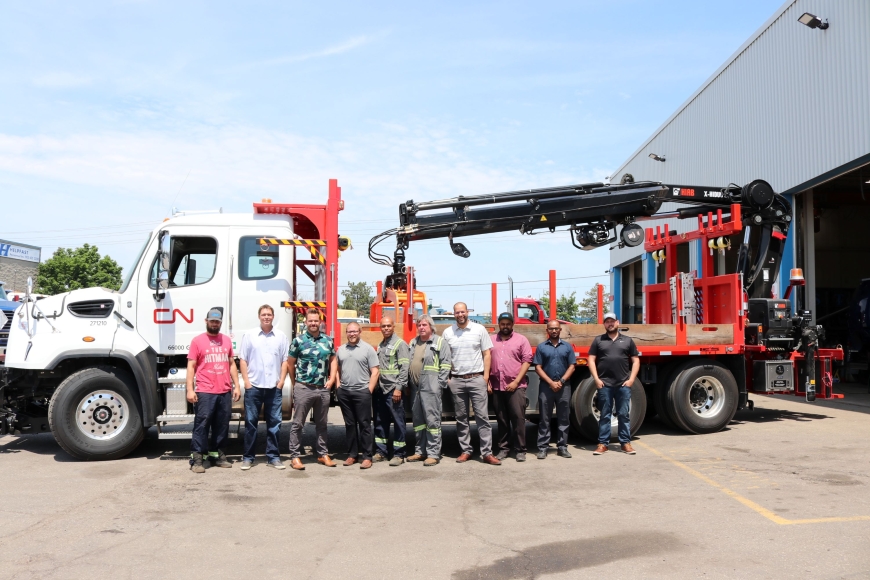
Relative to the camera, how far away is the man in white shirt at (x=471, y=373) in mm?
8242

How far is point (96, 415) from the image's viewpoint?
27.0 ft

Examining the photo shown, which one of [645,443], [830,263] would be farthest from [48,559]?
[830,263]

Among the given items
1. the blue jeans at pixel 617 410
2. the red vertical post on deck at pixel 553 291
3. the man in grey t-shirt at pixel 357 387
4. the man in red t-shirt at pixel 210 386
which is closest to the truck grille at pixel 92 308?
the man in red t-shirt at pixel 210 386

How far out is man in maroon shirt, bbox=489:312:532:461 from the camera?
8.39 metres

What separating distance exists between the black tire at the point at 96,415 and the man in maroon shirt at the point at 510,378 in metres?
4.22

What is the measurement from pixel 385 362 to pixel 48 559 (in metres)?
4.06

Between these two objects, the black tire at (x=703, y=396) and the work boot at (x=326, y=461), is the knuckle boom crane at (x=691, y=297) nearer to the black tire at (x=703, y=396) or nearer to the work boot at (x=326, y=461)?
the black tire at (x=703, y=396)

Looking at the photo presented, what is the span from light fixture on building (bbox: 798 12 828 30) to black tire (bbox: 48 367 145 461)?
15792 millimetres

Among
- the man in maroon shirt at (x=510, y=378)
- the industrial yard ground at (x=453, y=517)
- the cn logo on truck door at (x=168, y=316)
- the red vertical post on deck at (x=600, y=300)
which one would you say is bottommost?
the industrial yard ground at (x=453, y=517)

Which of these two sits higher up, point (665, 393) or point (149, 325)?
point (149, 325)

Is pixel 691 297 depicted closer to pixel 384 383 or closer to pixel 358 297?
pixel 384 383

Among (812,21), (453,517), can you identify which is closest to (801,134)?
(812,21)

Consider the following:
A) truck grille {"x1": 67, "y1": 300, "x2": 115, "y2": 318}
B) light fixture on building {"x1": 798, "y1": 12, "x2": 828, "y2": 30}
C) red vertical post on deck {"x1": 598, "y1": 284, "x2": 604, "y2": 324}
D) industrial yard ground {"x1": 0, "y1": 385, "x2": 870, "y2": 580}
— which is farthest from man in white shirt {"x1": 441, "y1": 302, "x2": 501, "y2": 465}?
light fixture on building {"x1": 798, "y1": 12, "x2": 828, "y2": 30}

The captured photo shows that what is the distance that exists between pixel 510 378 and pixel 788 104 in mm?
13505
